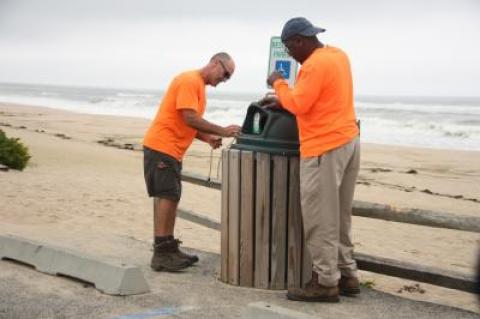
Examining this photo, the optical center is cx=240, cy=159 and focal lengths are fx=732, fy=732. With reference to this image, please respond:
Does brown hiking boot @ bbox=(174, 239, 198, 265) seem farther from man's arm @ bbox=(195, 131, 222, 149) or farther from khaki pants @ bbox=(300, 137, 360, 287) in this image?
khaki pants @ bbox=(300, 137, 360, 287)

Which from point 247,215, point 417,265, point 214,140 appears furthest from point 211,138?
point 417,265

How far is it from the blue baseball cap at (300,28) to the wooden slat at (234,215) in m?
0.89

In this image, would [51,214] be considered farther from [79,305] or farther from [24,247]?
[79,305]

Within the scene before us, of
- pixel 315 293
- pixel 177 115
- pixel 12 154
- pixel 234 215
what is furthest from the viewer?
pixel 12 154

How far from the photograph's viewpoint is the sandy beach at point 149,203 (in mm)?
6957

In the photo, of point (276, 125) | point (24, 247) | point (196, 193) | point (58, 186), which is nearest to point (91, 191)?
point (58, 186)

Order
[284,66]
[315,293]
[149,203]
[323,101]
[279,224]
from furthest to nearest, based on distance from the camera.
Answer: [149,203]
[284,66]
[279,224]
[315,293]
[323,101]

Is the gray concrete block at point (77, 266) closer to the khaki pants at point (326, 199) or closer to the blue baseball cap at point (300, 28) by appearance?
the khaki pants at point (326, 199)

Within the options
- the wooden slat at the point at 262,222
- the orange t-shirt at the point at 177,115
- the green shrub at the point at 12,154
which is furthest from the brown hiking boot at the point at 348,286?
the green shrub at the point at 12,154

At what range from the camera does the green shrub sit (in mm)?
11555

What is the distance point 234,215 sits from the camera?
16.2ft

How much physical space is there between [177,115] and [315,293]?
166 cm

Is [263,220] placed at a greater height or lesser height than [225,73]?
lesser

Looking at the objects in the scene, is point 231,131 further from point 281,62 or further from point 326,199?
→ point 326,199
